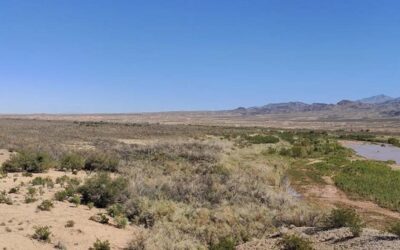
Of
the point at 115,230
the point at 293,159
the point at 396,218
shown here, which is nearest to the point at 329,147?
the point at 293,159

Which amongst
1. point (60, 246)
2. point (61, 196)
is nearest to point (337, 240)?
point (60, 246)

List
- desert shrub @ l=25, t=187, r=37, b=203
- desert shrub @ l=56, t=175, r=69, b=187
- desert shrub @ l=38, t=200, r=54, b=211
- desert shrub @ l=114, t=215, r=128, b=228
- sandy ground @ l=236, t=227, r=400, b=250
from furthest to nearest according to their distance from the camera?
desert shrub @ l=56, t=175, r=69, b=187 < desert shrub @ l=25, t=187, r=37, b=203 < desert shrub @ l=38, t=200, r=54, b=211 < desert shrub @ l=114, t=215, r=128, b=228 < sandy ground @ l=236, t=227, r=400, b=250

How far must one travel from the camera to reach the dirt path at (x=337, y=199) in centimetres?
2418

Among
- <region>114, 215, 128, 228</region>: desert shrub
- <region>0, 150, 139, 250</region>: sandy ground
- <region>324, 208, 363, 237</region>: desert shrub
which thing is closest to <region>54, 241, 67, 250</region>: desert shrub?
<region>0, 150, 139, 250</region>: sandy ground

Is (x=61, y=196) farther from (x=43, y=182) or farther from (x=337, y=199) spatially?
(x=337, y=199)

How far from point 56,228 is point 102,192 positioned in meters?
4.65

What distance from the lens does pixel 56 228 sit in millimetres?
17203

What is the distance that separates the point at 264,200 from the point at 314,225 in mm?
5013

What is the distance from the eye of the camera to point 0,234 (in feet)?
52.1

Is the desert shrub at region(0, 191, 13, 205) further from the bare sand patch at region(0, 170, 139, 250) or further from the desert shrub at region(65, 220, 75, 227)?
the desert shrub at region(65, 220, 75, 227)

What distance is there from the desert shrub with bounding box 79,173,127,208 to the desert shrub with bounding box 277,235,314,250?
9.28 meters

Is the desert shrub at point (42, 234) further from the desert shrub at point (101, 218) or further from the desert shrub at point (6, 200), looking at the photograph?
the desert shrub at point (6, 200)

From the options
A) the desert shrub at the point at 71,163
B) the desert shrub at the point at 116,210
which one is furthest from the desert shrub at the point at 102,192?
the desert shrub at the point at 71,163

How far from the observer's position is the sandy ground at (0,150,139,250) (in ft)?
51.5
